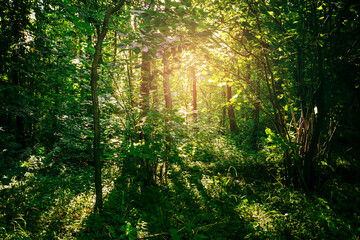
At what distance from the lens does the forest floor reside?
2654 millimetres

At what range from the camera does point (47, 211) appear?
333 centimetres

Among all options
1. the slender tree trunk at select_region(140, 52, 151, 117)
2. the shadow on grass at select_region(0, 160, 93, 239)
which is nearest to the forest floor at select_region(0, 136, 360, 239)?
the shadow on grass at select_region(0, 160, 93, 239)

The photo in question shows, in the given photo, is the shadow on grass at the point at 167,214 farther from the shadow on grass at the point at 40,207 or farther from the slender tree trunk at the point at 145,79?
the slender tree trunk at the point at 145,79

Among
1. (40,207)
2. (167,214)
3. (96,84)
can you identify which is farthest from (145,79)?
(40,207)

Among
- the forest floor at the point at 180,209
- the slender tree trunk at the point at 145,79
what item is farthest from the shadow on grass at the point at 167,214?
the slender tree trunk at the point at 145,79

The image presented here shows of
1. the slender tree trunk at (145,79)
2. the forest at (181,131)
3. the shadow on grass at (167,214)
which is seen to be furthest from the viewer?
the slender tree trunk at (145,79)

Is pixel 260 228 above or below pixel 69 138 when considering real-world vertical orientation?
below

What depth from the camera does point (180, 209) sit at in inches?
137

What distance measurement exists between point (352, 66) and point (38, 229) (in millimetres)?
6645

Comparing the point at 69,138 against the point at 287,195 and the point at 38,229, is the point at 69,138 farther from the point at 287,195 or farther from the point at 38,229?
the point at 287,195

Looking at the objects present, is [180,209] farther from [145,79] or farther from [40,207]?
[145,79]

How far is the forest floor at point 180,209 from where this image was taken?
2654 millimetres

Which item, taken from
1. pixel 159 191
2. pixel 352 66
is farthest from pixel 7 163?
pixel 352 66

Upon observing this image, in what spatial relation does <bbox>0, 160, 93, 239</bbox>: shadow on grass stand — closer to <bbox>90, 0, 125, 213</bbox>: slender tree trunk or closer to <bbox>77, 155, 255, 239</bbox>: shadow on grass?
<bbox>77, 155, 255, 239</bbox>: shadow on grass
